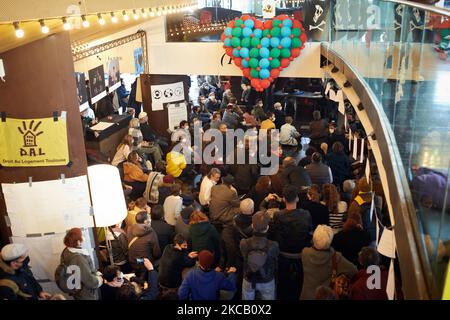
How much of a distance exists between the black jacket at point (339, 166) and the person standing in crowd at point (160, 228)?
9.81ft

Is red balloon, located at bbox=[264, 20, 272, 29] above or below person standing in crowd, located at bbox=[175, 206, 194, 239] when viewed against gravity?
above

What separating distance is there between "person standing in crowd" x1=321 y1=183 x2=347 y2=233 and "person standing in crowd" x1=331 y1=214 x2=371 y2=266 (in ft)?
2.42

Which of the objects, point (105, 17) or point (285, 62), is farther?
point (285, 62)

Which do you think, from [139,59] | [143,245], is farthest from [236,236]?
[139,59]

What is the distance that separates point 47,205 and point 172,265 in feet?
4.63

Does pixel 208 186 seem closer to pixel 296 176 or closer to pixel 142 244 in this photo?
pixel 296 176

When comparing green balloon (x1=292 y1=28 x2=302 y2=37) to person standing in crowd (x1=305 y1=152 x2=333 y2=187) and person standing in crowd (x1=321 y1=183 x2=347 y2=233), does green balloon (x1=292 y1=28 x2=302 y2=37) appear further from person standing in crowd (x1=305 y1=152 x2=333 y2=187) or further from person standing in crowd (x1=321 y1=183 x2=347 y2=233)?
person standing in crowd (x1=321 y1=183 x2=347 y2=233)

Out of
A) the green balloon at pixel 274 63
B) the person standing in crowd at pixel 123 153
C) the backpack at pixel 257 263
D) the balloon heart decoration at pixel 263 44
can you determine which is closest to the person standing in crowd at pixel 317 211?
the backpack at pixel 257 263

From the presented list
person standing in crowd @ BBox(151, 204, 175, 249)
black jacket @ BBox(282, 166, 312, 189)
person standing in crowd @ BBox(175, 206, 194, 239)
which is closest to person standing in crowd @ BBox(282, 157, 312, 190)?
black jacket @ BBox(282, 166, 312, 189)

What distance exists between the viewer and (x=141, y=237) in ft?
16.5

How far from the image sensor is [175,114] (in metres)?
11.2

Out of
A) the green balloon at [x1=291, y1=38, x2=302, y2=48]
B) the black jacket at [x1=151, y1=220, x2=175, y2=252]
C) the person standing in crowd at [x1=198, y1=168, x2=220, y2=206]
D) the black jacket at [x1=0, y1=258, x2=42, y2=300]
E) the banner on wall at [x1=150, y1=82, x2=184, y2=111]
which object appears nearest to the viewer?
the black jacket at [x1=0, y1=258, x2=42, y2=300]

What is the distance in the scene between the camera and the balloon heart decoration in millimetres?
9516
